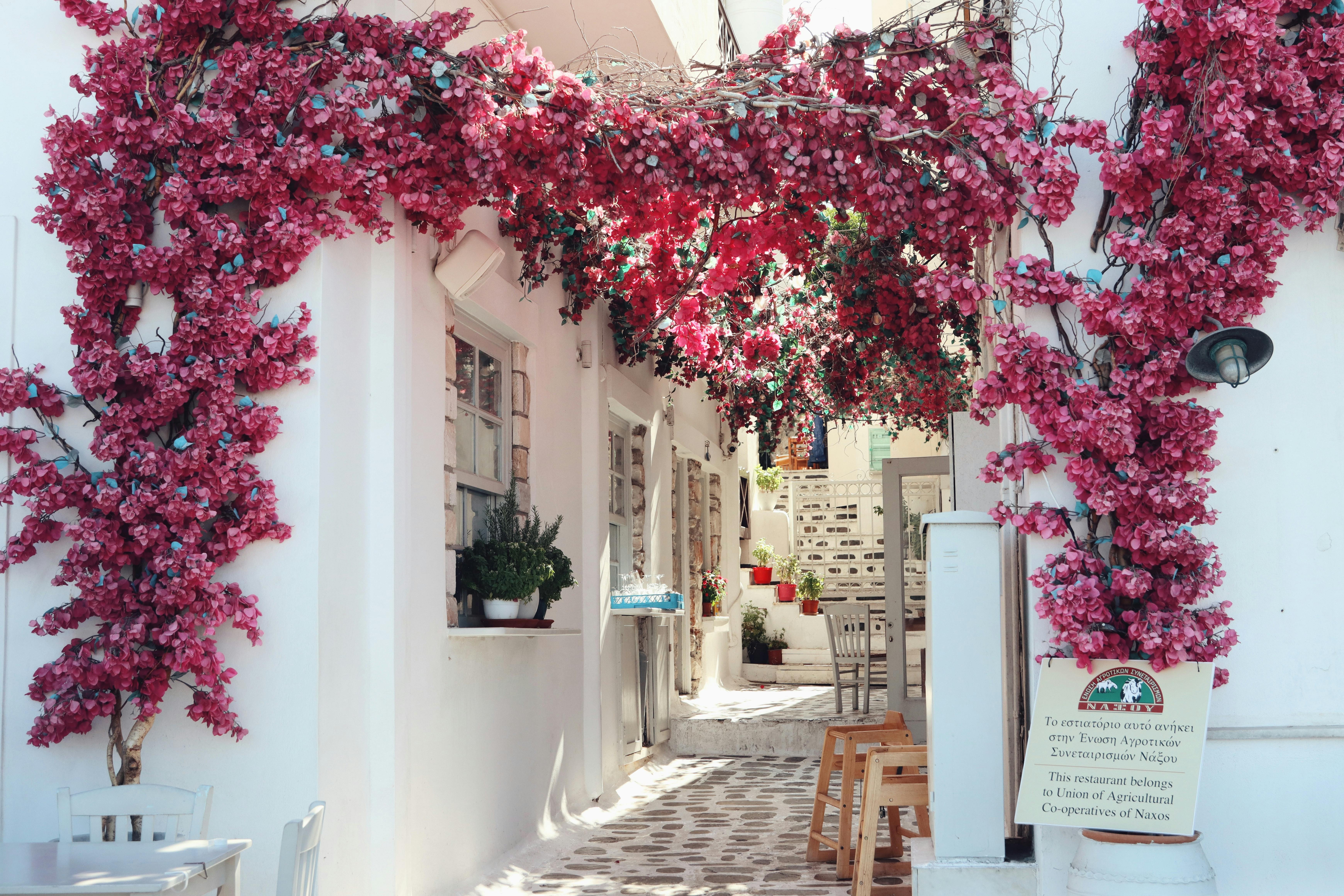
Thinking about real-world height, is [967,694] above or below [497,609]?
below

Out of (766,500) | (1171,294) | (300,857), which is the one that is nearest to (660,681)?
(1171,294)

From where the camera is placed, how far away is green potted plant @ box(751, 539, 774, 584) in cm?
1405

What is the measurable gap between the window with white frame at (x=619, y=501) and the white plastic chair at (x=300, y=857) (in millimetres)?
5041

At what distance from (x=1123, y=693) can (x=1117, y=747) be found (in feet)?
0.52

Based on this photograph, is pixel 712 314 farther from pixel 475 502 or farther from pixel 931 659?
pixel 931 659

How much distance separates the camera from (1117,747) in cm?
342

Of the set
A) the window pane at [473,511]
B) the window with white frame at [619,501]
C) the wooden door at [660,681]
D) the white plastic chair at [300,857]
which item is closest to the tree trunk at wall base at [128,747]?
the white plastic chair at [300,857]

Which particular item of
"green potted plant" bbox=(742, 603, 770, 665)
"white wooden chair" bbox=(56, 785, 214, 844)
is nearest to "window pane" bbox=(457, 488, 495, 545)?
"white wooden chair" bbox=(56, 785, 214, 844)

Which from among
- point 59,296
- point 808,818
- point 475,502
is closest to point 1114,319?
point 475,502

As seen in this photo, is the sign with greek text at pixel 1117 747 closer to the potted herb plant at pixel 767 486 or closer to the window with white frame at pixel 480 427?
the window with white frame at pixel 480 427

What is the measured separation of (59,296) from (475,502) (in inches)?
81.5

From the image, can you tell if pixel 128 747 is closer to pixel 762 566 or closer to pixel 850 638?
pixel 850 638

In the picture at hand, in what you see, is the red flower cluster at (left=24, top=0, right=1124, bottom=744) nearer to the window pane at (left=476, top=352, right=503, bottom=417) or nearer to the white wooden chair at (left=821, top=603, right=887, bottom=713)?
the window pane at (left=476, top=352, right=503, bottom=417)

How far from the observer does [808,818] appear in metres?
6.60
